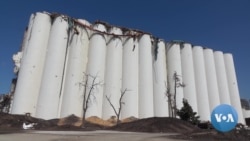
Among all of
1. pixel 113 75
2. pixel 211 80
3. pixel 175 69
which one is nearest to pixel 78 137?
pixel 113 75

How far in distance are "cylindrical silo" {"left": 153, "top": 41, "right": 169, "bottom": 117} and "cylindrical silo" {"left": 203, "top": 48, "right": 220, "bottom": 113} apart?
10.9m

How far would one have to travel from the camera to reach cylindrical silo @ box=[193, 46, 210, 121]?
47031mm

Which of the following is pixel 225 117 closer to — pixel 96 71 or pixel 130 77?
pixel 96 71

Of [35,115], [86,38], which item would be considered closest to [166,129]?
[35,115]

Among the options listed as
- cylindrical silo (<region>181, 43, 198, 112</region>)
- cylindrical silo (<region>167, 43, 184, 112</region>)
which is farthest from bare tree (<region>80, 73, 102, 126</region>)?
cylindrical silo (<region>181, 43, 198, 112</region>)

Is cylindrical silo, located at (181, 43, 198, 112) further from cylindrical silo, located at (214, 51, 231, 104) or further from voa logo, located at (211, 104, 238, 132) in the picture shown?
voa logo, located at (211, 104, 238, 132)

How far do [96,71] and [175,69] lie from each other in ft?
56.7

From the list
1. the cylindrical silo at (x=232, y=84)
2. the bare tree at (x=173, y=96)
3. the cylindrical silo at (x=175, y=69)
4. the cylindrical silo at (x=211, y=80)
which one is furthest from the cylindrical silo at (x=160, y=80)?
the cylindrical silo at (x=232, y=84)

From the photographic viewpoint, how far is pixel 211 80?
51.4 metres

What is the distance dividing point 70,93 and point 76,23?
1332 centimetres

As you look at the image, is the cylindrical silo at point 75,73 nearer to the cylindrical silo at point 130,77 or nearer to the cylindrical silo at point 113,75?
the cylindrical silo at point 113,75

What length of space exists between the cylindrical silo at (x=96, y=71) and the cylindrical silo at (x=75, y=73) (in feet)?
3.54

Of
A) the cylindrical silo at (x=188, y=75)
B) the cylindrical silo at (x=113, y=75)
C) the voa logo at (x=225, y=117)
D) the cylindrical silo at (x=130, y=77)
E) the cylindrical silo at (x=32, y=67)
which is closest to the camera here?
the voa logo at (x=225, y=117)

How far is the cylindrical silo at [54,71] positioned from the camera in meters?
33.5
